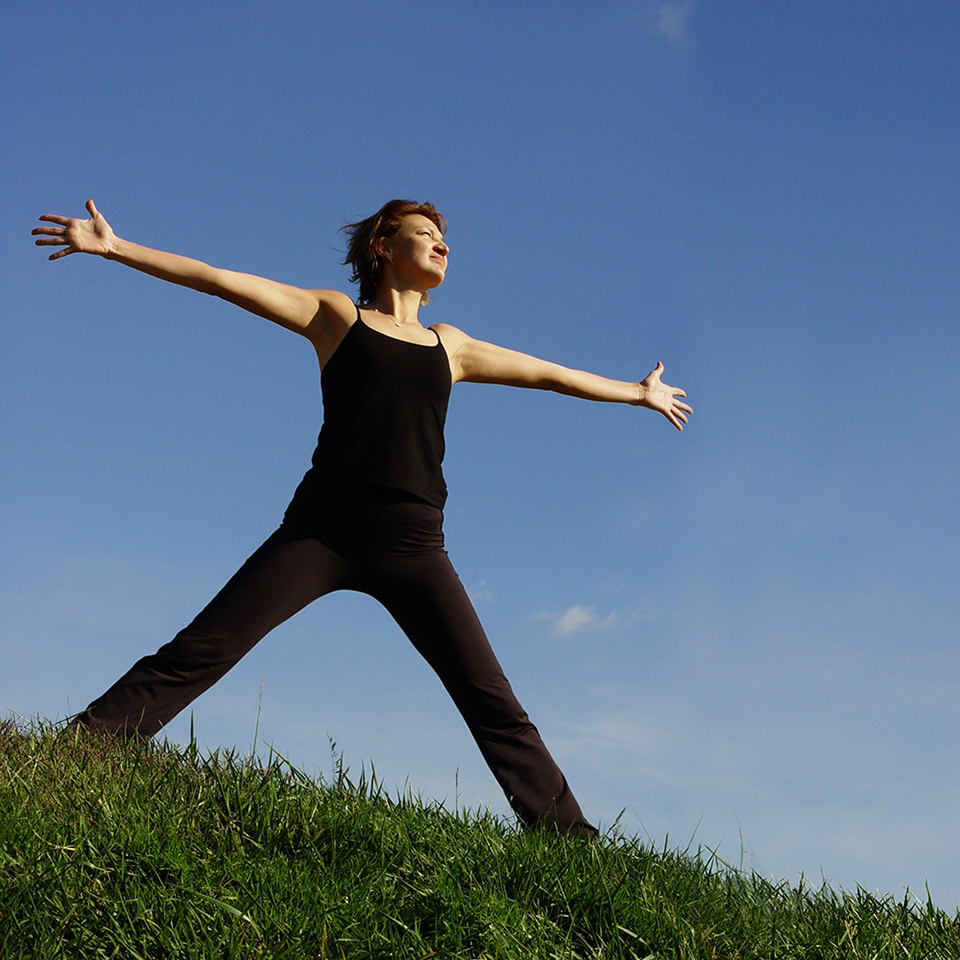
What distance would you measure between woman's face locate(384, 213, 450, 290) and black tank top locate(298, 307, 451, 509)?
0.53 meters

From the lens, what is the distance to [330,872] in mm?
3434

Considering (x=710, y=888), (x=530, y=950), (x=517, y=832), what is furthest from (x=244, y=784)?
(x=710, y=888)

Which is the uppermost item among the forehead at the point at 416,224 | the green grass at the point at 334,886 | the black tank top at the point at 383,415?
the forehead at the point at 416,224

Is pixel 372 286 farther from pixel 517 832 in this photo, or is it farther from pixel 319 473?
pixel 517 832

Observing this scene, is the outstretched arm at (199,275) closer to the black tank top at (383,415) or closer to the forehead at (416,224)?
the black tank top at (383,415)

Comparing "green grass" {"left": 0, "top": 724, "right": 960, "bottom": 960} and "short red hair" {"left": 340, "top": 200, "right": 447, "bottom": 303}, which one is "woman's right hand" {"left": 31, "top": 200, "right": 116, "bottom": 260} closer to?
"short red hair" {"left": 340, "top": 200, "right": 447, "bottom": 303}

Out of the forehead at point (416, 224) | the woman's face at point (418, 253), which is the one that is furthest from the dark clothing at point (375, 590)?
the forehead at point (416, 224)

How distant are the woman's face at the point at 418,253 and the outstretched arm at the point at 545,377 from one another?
289 mm

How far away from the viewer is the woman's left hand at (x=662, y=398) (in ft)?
20.5

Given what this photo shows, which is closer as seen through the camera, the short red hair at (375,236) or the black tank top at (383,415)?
the black tank top at (383,415)

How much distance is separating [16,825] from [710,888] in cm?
259

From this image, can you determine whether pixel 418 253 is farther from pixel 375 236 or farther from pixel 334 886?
pixel 334 886

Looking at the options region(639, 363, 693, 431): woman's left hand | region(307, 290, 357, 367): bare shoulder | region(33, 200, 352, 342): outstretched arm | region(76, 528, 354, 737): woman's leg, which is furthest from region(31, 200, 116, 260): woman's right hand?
region(639, 363, 693, 431): woman's left hand

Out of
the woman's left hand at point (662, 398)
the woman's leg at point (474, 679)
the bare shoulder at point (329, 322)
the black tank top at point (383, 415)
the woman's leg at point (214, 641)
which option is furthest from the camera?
the woman's left hand at point (662, 398)
